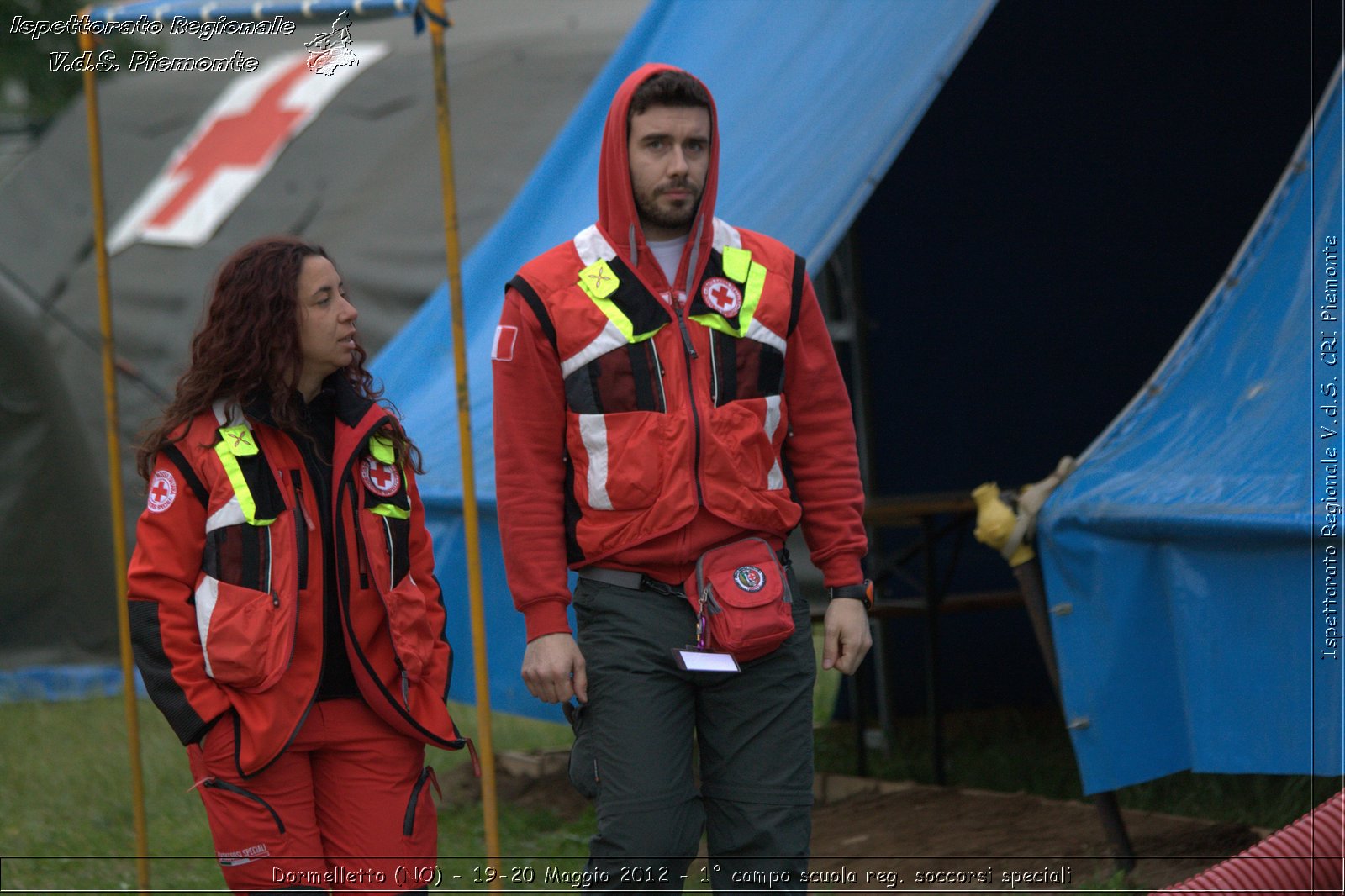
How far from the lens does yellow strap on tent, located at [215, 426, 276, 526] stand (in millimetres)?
2844

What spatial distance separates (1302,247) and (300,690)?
261 cm

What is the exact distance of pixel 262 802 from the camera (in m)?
2.79

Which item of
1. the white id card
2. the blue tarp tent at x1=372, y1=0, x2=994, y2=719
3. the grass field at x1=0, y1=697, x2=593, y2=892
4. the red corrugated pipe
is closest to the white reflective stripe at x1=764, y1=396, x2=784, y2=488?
the white id card

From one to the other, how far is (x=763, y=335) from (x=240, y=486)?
100cm

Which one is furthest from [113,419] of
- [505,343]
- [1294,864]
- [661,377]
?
[1294,864]

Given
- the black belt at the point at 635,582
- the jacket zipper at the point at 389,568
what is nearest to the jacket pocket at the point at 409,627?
the jacket zipper at the point at 389,568

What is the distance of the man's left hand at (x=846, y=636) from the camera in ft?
9.70

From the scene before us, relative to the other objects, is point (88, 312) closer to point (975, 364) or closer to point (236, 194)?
point (236, 194)

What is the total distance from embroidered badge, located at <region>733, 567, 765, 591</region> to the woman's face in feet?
2.82

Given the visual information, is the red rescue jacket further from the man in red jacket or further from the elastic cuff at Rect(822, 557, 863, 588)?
the elastic cuff at Rect(822, 557, 863, 588)

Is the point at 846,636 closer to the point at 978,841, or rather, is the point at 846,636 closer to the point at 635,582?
the point at 635,582

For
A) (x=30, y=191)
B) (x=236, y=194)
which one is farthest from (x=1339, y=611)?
(x=30, y=191)

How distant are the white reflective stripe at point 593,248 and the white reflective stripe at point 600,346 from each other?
155mm

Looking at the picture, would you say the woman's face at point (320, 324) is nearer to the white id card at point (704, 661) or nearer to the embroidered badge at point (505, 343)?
the embroidered badge at point (505, 343)
